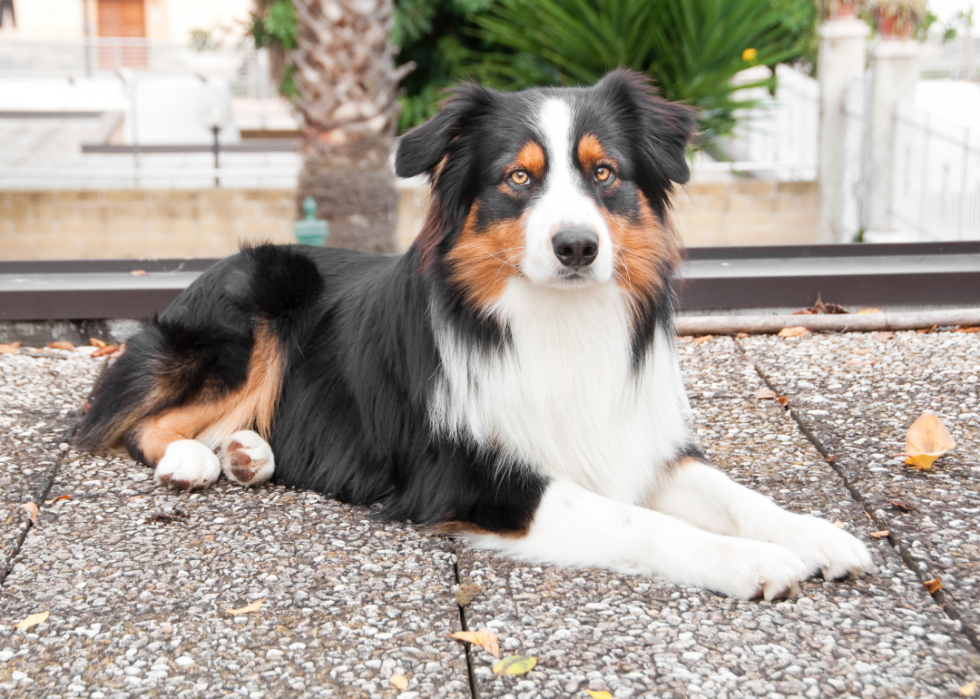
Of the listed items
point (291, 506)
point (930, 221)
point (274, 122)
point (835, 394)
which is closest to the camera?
point (291, 506)

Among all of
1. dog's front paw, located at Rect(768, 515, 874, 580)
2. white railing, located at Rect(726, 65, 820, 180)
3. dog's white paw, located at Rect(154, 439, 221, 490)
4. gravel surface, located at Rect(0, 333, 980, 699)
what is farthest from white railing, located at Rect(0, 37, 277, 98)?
dog's front paw, located at Rect(768, 515, 874, 580)

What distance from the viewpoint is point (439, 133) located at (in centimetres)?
284

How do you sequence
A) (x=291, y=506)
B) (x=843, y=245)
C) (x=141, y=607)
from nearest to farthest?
(x=141, y=607) → (x=291, y=506) → (x=843, y=245)

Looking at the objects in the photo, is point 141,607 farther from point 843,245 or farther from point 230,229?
point 230,229

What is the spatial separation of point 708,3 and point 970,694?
741 centimetres

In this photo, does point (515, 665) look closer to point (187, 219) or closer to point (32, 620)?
point (32, 620)

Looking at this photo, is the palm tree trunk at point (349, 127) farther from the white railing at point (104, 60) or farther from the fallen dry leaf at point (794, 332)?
the white railing at point (104, 60)

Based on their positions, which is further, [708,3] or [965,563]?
[708,3]

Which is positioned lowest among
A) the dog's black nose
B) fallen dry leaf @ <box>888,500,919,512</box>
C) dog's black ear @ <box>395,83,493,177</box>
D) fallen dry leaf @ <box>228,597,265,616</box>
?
fallen dry leaf @ <box>228,597,265,616</box>

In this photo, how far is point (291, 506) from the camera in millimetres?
3150

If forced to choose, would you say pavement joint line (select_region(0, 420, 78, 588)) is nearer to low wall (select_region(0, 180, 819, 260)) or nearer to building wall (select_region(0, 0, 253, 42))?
low wall (select_region(0, 180, 819, 260))

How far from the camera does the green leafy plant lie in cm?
842

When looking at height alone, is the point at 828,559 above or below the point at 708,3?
below

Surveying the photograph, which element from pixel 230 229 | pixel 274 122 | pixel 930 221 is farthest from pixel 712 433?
pixel 274 122
